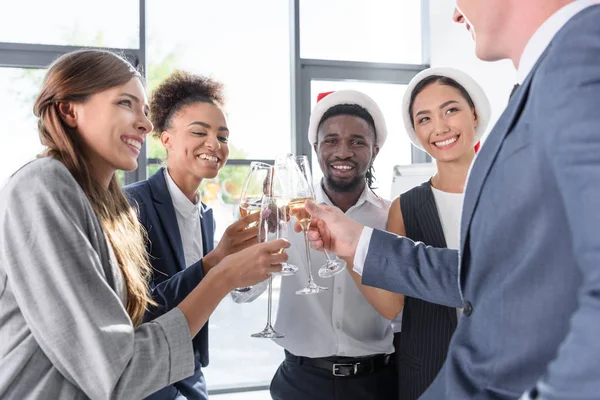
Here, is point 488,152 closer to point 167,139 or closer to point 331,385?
point 331,385

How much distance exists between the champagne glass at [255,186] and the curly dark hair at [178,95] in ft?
2.52

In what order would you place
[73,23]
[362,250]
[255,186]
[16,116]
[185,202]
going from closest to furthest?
[362,250] → [255,186] → [185,202] → [16,116] → [73,23]

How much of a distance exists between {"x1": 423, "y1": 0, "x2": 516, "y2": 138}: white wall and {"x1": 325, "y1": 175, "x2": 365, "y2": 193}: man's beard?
1.76m

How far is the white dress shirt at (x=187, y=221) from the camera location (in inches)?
84.5

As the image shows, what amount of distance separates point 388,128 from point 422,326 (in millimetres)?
3055

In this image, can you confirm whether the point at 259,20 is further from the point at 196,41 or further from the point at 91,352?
the point at 91,352

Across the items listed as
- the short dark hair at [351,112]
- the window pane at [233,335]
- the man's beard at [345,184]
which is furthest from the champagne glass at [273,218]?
the window pane at [233,335]

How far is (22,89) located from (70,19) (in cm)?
62

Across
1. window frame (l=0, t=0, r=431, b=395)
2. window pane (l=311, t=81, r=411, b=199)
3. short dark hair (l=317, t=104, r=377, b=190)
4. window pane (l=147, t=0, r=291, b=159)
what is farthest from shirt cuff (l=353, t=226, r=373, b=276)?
window pane (l=311, t=81, r=411, b=199)

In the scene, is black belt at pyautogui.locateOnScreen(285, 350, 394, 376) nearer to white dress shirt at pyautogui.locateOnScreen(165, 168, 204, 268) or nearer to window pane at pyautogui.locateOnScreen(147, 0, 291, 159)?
white dress shirt at pyautogui.locateOnScreen(165, 168, 204, 268)

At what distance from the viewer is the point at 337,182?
2.30m

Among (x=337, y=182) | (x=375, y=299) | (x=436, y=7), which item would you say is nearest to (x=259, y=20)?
(x=436, y=7)

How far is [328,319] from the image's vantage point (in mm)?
2162

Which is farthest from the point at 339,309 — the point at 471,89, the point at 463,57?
the point at 463,57
